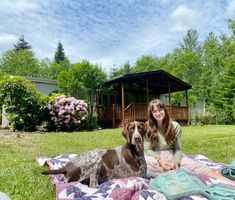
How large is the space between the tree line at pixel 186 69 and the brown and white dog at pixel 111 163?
13.4 metres

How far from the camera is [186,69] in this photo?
1773 inches

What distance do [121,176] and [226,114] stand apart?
2821 centimetres

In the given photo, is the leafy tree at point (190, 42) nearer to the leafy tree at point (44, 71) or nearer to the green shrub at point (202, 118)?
the leafy tree at point (44, 71)

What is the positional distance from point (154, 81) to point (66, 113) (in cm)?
887

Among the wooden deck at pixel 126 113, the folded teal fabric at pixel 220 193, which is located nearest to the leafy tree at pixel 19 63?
the wooden deck at pixel 126 113

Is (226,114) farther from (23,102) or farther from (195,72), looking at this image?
(23,102)

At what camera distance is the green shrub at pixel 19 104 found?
13.0 m

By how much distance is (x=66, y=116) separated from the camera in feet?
44.6

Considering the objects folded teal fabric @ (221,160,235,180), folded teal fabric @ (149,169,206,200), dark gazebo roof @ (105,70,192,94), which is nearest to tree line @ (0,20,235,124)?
dark gazebo roof @ (105,70,192,94)

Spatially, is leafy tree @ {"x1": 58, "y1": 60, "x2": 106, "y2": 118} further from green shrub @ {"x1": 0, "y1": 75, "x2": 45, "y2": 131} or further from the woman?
the woman

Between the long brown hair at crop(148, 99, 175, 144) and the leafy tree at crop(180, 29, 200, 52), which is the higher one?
the leafy tree at crop(180, 29, 200, 52)

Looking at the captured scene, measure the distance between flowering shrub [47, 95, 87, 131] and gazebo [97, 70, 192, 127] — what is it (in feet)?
11.2

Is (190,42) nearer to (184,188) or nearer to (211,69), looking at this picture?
(211,69)

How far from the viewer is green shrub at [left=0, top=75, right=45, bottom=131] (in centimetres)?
1298
